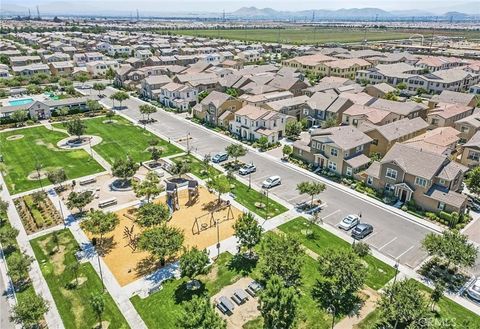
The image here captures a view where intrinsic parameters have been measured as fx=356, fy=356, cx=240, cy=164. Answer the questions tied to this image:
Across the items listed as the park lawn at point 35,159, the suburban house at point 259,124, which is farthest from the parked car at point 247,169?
the park lawn at point 35,159

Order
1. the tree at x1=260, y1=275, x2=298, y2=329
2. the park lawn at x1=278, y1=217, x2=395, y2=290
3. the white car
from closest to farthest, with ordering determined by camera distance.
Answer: the tree at x1=260, y1=275, x2=298, y2=329, the park lawn at x1=278, y1=217, x2=395, y2=290, the white car

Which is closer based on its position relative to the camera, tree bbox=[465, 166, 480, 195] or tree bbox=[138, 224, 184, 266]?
tree bbox=[138, 224, 184, 266]

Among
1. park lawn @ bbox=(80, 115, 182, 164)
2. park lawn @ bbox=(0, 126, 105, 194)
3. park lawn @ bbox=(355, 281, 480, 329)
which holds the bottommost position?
park lawn @ bbox=(355, 281, 480, 329)

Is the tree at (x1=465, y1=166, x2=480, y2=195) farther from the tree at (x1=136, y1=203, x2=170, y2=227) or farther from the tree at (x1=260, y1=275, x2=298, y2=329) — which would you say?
the tree at (x1=136, y1=203, x2=170, y2=227)

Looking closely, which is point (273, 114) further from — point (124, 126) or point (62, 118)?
point (62, 118)

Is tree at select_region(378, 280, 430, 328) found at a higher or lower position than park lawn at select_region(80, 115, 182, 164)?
higher

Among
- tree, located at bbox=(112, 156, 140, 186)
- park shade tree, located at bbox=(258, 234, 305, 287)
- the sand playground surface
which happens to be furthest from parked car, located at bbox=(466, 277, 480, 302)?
tree, located at bbox=(112, 156, 140, 186)

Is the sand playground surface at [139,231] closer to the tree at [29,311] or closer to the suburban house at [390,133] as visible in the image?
the tree at [29,311]

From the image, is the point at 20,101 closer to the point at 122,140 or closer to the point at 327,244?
the point at 122,140
